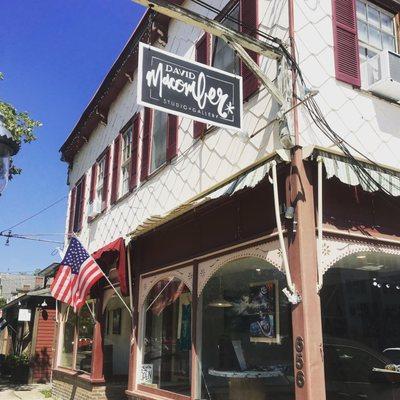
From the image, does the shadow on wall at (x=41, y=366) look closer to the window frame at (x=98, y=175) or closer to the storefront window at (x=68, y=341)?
the storefront window at (x=68, y=341)

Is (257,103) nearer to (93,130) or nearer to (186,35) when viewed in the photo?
(186,35)

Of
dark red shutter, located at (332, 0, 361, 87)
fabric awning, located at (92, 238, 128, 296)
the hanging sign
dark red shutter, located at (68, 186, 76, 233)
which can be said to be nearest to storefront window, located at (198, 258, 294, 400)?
the hanging sign

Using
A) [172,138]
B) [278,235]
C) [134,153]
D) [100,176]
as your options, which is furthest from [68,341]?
[278,235]

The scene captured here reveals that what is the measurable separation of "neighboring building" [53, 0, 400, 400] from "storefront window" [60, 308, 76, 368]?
5328mm

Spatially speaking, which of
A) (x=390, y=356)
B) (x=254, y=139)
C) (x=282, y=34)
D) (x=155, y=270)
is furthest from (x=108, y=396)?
(x=282, y=34)

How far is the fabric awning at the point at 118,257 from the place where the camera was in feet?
33.3

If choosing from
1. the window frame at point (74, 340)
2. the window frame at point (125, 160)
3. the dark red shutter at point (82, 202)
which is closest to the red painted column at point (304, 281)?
the window frame at point (125, 160)

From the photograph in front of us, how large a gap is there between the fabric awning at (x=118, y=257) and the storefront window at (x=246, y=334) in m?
2.56

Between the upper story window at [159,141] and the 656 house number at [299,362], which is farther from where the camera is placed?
the upper story window at [159,141]

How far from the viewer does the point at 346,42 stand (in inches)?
283

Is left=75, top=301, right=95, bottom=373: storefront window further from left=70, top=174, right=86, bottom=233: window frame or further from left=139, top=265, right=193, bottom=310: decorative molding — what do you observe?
left=70, top=174, right=86, bottom=233: window frame

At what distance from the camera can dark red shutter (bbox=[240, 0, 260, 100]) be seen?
737cm

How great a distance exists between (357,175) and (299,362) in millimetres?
2461

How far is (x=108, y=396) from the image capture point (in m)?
11.9
